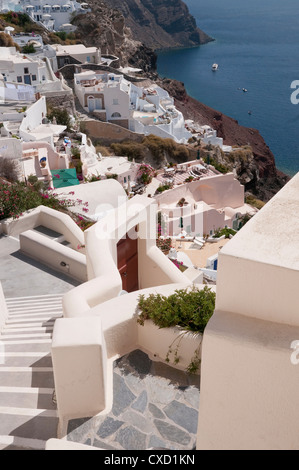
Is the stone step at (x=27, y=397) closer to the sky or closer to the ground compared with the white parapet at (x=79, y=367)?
closer to the ground

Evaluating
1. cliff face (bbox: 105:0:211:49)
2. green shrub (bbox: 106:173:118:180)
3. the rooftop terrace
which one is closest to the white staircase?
the rooftop terrace

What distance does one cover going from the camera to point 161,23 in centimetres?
14600

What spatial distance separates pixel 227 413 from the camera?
389 centimetres

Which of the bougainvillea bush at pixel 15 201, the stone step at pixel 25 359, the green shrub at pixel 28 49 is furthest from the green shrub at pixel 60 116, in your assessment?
the stone step at pixel 25 359

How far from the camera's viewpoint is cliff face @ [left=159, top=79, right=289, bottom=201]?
161 ft

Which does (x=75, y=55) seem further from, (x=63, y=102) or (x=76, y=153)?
(x=76, y=153)

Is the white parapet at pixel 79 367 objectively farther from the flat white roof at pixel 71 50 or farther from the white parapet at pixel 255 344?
the flat white roof at pixel 71 50

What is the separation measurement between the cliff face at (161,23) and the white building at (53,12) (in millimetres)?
69199

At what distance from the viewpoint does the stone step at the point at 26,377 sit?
661cm

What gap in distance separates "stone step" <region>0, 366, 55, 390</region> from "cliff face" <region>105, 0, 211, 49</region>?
5389 inches

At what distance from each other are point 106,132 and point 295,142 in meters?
35.3

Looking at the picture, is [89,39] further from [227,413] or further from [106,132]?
[227,413]

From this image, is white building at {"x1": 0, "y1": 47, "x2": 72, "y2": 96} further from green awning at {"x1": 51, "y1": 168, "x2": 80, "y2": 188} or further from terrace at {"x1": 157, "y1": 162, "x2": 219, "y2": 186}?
green awning at {"x1": 51, "y1": 168, "x2": 80, "y2": 188}

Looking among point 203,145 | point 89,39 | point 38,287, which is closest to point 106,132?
point 203,145
